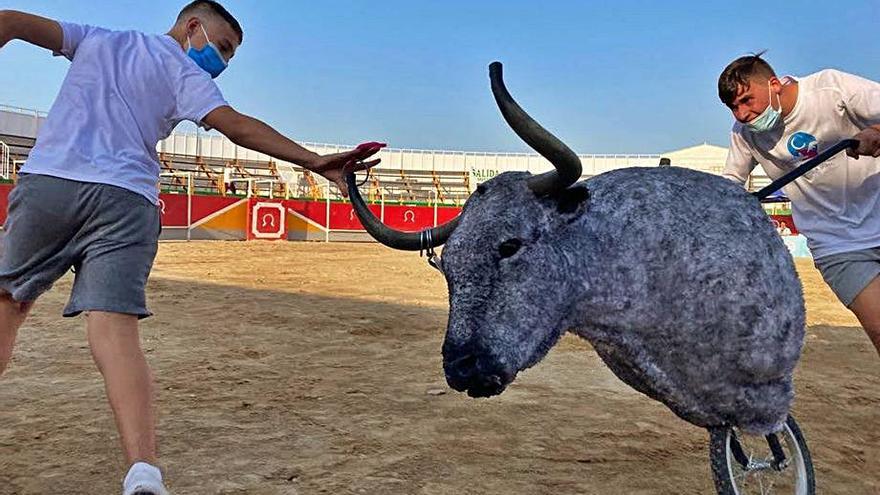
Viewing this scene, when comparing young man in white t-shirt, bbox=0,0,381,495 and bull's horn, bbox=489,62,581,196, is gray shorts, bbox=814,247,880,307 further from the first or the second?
young man in white t-shirt, bbox=0,0,381,495

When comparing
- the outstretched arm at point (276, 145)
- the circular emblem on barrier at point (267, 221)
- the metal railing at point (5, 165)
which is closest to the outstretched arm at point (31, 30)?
the outstretched arm at point (276, 145)

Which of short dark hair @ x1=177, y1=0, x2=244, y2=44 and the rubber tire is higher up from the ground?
short dark hair @ x1=177, y1=0, x2=244, y2=44

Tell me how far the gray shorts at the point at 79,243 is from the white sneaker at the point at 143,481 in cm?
39

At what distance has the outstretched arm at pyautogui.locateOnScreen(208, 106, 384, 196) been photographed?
1.87 meters

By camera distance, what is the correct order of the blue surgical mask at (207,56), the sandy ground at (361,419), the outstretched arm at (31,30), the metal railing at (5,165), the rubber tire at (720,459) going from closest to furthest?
the rubber tire at (720,459) → the outstretched arm at (31,30) → the blue surgical mask at (207,56) → the sandy ground at (361,419) → the metal railing at (5,165)

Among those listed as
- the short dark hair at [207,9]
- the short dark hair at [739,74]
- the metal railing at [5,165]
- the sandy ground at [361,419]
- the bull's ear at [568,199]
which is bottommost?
the sandy ground at [361,419]

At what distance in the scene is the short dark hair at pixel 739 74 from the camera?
213 cm

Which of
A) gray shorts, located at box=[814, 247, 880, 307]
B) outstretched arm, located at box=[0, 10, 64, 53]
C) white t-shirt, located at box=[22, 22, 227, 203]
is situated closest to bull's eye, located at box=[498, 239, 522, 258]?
white t-shirt, located at box=[22, 22, 227, 203]

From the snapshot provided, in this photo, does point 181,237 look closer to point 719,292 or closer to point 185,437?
point 185,437

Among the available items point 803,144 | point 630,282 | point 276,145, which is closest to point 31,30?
point 276,145

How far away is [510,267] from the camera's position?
1.37 metres

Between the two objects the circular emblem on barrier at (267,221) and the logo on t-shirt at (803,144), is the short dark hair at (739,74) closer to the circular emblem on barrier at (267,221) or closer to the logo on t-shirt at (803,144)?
the logo on t-shirt at (803,144)

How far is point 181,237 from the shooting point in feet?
53.9

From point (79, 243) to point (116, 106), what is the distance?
378mm
